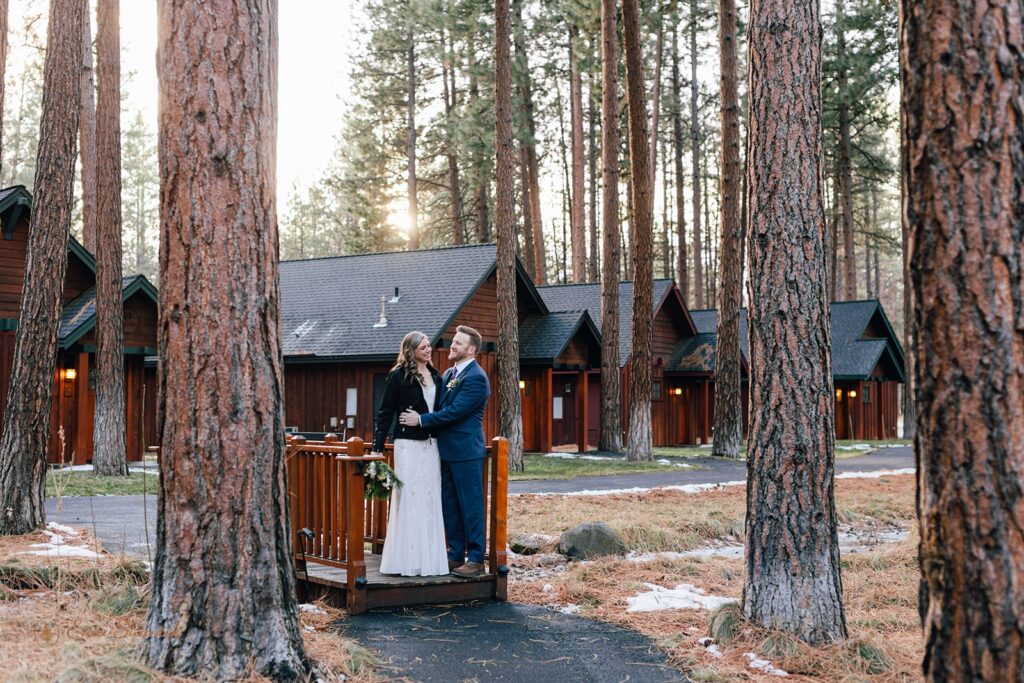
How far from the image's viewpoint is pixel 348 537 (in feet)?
22.9

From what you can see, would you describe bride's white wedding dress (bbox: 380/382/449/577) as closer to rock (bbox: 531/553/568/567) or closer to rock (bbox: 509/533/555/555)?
rock (bbox: 531/553/568/567)

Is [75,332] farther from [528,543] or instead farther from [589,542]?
[589,542]

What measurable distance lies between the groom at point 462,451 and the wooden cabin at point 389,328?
16.1 m

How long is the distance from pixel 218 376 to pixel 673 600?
4452 mm

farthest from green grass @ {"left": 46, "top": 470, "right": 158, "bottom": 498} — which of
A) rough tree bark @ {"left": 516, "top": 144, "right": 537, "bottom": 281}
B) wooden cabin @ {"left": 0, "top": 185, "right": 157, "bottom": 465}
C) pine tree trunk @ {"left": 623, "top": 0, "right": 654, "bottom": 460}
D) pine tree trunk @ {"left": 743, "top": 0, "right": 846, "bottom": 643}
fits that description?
rough tree bark @ {"left": 516, "top": 144, "right": 537, "bottom": 281}

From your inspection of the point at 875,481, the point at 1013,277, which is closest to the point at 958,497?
the point at 1013,277

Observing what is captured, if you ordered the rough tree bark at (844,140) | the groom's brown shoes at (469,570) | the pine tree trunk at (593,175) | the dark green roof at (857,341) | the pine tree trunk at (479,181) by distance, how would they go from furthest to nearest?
the pine tree trunk at (593,175) < the dark green roof at (857,341) < the rough tree bark at (844,140) < the pine tree trunk at (479,181) < the groom's brown shoes at (469,570)

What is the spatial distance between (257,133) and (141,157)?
51.9m

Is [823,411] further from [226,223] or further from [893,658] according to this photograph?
[226,223]

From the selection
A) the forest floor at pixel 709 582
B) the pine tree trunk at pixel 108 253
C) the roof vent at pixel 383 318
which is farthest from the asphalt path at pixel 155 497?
the roof vent at pixel 383 318

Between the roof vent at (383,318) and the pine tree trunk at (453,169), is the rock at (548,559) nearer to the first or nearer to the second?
the roof vent at (383,318)

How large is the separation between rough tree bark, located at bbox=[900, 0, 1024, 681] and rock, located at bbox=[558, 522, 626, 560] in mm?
6704

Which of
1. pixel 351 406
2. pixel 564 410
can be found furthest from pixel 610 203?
pixel 564 410

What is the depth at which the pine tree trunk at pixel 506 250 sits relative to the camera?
18984mm
